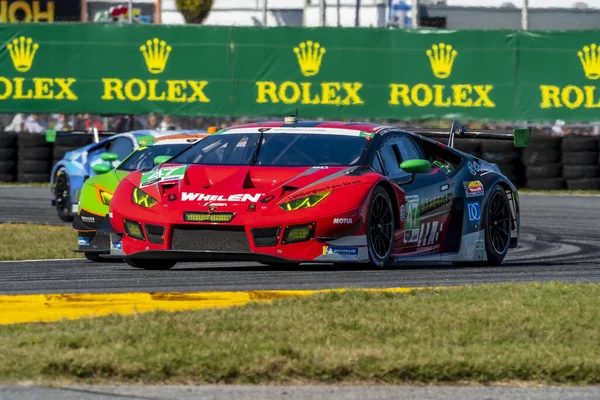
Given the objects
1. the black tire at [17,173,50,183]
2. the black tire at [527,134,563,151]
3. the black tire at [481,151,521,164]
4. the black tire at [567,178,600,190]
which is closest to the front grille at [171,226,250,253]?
the black tire at [481,151,521,164]

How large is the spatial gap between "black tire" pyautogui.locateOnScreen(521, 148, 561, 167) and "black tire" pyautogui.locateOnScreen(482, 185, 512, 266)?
11.4 m

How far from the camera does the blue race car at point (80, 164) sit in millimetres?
18031

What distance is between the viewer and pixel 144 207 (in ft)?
32.5

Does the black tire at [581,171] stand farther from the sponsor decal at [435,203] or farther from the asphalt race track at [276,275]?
the sponsor decal at [435,203]

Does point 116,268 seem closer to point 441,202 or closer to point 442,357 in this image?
point 441,202

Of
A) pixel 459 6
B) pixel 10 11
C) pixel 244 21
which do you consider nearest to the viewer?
pixel 459 6

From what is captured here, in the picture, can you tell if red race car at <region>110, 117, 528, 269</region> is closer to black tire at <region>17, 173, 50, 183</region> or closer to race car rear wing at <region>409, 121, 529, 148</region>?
race car rear wing at <region>409, 121, 529, 148</region>

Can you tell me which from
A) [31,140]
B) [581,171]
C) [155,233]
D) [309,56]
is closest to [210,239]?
[155,233]

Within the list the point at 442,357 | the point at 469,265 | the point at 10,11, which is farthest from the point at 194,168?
the point at 10,11

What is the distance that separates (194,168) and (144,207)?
492 millimetres

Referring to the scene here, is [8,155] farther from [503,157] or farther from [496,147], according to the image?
[503,157]

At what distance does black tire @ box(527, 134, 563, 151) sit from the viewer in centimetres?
2291

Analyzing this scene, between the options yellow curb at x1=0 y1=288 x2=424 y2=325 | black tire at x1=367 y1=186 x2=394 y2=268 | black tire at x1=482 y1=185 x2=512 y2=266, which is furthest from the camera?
black tire at x1=482 y1=185 x2=512 y2=266

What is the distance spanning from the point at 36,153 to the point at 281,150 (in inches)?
592
